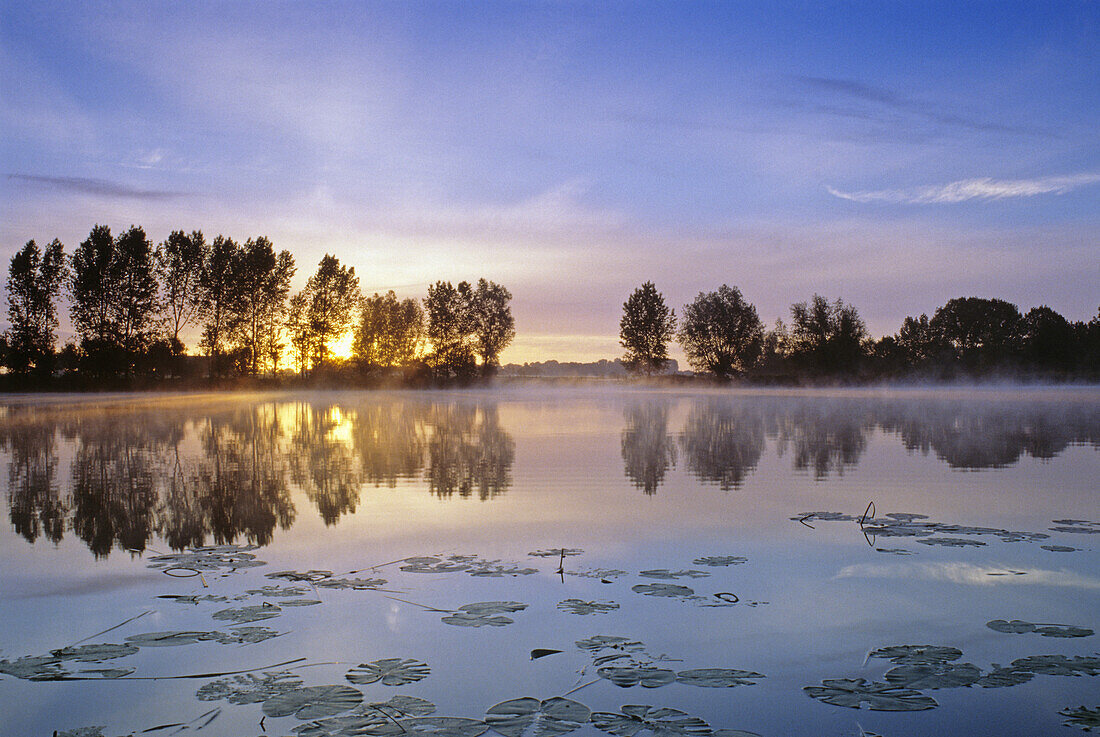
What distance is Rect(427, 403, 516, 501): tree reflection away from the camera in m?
9.75

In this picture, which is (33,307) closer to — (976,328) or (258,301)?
(258,301)

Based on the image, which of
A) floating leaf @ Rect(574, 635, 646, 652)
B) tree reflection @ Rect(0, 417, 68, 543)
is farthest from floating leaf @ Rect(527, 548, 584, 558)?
tree reflection @ Rect(0, 417, 68, 543)

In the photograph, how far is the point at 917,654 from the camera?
394cm

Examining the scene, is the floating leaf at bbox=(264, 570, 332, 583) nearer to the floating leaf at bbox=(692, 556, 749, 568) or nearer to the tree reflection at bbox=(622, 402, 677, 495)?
the floating leaf at bbox=(692, 556, 749, 568)

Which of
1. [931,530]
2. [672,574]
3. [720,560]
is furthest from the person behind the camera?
[931,530]

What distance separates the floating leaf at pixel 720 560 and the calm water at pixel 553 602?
34 millimetres

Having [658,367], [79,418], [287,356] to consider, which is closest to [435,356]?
[287,356]

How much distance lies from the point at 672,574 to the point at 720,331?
87.6 meters

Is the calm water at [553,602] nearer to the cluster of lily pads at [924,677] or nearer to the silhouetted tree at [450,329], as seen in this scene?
the cluster of lily pads at [924,677]

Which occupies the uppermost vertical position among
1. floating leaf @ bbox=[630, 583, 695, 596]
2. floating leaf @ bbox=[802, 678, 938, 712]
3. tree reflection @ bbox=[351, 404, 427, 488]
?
tree reflection @ bbox=[351, 404, 427, 488]

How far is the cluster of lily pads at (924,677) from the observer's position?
135 inches

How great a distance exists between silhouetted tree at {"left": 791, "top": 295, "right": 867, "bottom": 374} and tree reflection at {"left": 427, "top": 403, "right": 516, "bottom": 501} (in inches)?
2588

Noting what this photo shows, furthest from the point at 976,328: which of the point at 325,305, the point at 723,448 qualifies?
the point at 723,448

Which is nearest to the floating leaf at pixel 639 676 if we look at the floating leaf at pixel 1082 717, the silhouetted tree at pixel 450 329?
the floating leaf at pixel 1082 717
